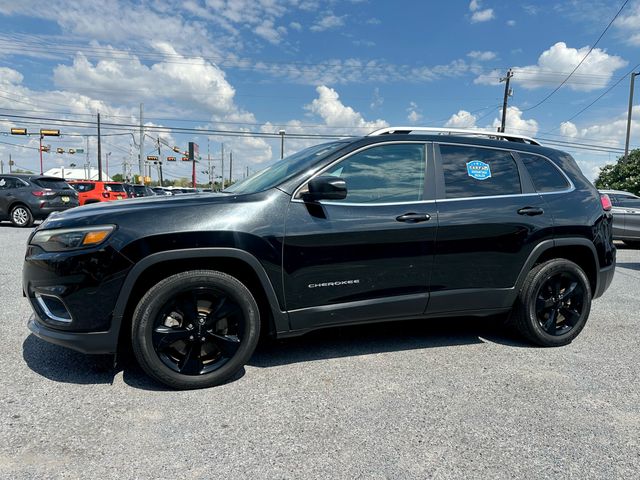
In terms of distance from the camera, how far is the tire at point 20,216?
504 inches

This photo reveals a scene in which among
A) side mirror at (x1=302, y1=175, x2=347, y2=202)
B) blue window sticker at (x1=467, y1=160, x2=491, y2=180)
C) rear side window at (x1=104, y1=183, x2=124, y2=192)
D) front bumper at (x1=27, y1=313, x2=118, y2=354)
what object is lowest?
front bumper at (x1=27, y1=313, x2=118, y2=354)

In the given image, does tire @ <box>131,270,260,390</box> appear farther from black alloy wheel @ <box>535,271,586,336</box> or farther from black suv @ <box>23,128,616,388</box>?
black alloy wheel @ <box>535,271,586,336</box>

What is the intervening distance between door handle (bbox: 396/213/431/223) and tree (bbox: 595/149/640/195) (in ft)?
97.3

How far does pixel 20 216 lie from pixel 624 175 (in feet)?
108

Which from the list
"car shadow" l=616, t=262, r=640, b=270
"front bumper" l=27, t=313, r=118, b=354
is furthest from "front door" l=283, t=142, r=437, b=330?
"car shadow" l=616, t=262, r=640, b=270

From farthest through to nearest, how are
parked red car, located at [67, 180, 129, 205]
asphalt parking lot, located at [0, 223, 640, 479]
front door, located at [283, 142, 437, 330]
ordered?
parked red car, located at [67, 180, 129, 205] → front door, located at [283, 142, 437, 330] → asphalt parking lot, located at [0, 223, 640, 479]

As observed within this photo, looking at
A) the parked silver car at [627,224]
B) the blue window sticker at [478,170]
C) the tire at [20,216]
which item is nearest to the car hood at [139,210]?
the blue window sticker at [478,170]

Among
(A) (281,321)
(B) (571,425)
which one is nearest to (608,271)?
(B) (571,425)

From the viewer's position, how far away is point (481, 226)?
11.0 ft

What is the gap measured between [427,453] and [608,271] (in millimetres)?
2893

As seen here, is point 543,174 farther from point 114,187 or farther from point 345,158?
point 114,187

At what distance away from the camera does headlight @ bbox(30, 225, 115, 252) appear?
2635mm

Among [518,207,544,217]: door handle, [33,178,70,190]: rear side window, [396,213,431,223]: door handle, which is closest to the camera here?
[396,213,431,223]: door handle

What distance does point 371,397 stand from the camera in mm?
2758
